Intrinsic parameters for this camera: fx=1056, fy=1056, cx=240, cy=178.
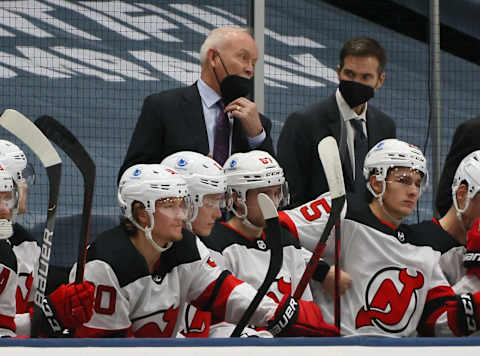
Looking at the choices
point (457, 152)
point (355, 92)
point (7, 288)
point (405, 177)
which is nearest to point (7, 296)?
point (7, 288)

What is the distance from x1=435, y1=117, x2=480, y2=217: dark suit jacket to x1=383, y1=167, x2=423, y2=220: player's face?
→ 0.33 m

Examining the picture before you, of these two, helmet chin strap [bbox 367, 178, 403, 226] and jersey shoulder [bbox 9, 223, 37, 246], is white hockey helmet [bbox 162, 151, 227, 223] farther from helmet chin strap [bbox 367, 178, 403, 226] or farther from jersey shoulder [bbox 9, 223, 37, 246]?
jersey shoulder [bbox 9, 223, 37, 246]

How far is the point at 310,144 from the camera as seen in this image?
3121 millimetres

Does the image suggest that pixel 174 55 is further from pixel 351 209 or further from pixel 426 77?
pixel 351 209

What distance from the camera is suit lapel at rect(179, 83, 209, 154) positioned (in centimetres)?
308

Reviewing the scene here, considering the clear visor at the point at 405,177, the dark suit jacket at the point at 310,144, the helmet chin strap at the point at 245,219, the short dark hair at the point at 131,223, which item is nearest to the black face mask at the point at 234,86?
the dark suit jacket at the point at 310,144

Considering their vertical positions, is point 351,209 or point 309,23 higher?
point 309,23

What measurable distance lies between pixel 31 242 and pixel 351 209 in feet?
3.06

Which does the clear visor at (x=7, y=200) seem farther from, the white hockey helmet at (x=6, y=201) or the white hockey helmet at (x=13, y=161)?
the white hockey helmet at (x=13, y=161)

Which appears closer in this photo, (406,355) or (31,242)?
(406,355)

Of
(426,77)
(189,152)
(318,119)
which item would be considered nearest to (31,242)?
(189,152)

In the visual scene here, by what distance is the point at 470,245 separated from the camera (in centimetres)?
275

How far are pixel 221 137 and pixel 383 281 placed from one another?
69cm

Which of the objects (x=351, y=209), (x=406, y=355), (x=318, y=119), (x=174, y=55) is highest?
(x=174, y=55)
